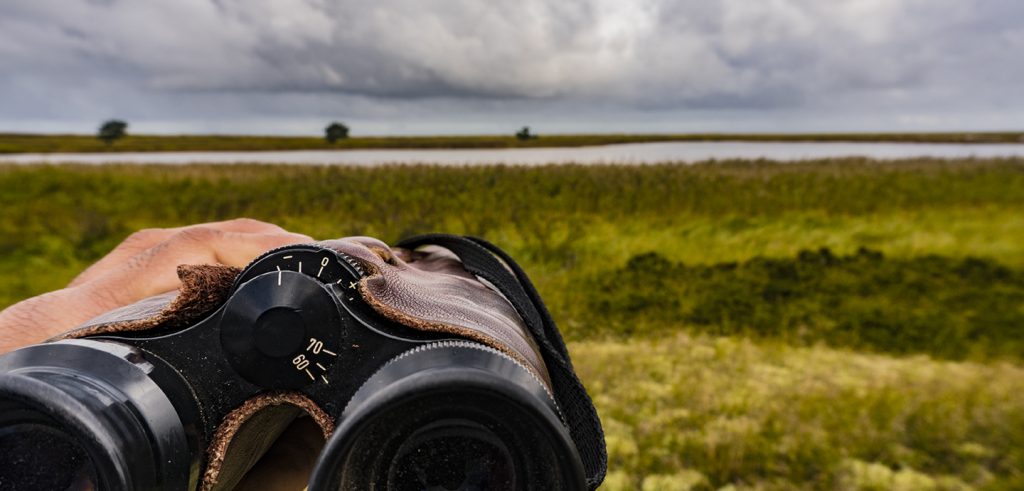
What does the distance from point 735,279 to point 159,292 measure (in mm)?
7200

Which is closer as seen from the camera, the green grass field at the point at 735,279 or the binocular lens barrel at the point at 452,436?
the binocular lens barrel at the point at 452,436

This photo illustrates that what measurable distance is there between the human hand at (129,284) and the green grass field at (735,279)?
2.02m

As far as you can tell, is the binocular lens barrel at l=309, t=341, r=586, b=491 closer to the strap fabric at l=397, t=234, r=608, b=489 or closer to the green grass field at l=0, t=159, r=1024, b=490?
the strap fabric at l=397, t=234, r=608, b=489

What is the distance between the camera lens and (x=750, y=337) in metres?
5.68

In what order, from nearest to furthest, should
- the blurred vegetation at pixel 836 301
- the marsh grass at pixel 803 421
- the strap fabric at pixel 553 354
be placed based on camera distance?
the strap fabric at pixel 553 354 < the marsh grass at pixel 803 421 < the blurred vegetation at pixel 836 301

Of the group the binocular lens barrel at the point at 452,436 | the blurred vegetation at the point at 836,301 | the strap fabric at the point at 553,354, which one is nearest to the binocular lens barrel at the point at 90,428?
the binocular lens barrel at the point at 452,436

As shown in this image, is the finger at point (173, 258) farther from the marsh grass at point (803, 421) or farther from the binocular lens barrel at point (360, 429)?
the marsh grass at point (803, 421)

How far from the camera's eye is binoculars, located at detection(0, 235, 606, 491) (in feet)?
2.26

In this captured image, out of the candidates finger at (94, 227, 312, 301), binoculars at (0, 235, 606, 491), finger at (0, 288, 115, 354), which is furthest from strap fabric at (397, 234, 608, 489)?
finger at (0, 288, 115, 354)

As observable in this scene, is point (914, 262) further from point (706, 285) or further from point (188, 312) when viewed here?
point (188, 312)

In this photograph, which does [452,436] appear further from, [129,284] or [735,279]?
[735,279]

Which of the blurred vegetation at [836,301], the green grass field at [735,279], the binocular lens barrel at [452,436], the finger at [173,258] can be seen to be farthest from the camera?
the blurred vegetation at [836,301]

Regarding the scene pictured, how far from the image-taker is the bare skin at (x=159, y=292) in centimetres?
107

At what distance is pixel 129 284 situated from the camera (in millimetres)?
1137
